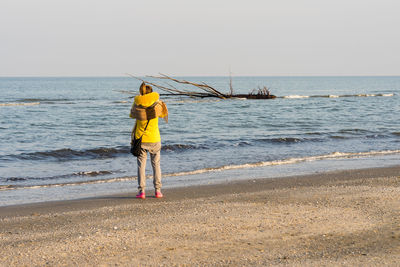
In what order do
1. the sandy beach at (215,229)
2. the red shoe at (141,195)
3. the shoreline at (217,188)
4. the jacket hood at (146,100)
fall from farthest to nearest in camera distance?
the red shoe at (141,195)
the shoreline at (217,188)
the jacket hood at (146,100)
the sandy beach at (215,229)

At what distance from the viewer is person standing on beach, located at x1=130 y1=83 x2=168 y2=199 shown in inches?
311

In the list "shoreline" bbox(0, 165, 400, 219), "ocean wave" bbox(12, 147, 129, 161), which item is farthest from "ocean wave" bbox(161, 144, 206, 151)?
"shoreline" bbox(0, 165, 400, 219)

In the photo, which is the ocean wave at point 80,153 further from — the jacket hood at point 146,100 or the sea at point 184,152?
the jacket hood at point 146,100

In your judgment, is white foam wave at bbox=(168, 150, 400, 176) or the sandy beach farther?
white foam wave at bbox=(168, 150, 400, 176)

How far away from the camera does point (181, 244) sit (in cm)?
530

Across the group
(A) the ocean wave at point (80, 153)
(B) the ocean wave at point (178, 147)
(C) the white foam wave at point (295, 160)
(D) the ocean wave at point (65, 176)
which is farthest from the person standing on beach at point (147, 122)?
(B) the ocean wave at point (178, 147)

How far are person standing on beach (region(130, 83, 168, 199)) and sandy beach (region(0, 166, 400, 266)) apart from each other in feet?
1.52

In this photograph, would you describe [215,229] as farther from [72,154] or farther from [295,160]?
[72,154]

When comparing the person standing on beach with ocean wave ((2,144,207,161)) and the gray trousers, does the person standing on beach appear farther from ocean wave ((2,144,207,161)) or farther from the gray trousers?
ocean wave ((2,144,207,161))

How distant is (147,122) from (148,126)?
0.09 metres

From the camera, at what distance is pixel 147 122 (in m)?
8.03

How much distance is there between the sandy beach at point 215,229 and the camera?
4.89 meters

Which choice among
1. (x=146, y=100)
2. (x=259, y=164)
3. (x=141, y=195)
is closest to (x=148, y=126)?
(x=146, y=100)

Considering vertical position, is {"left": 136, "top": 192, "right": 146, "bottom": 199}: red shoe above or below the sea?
above
